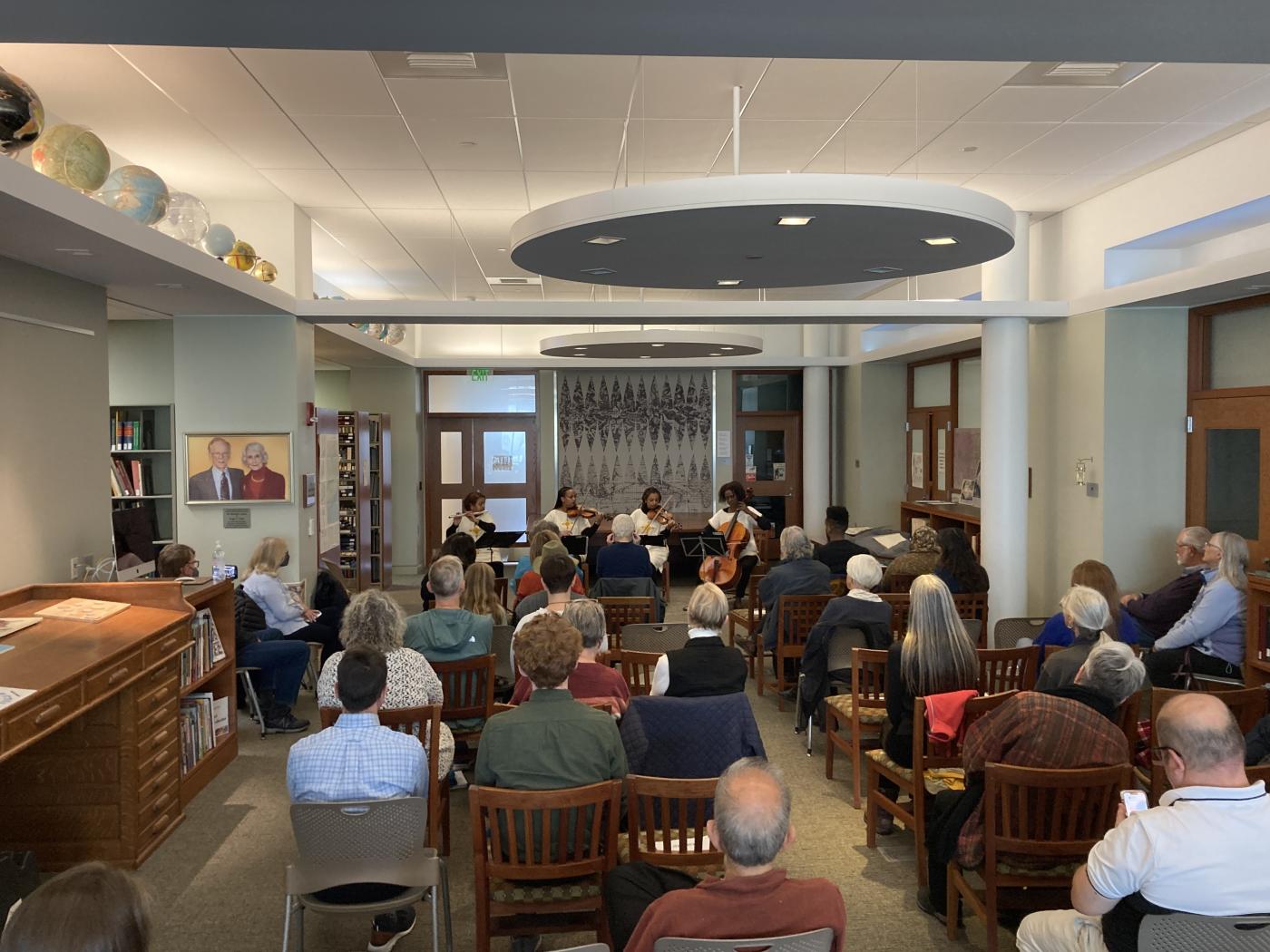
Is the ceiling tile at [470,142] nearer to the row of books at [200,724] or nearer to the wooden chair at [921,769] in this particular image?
the row of books at [200,724]

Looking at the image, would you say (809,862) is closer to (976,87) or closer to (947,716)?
(947,716)

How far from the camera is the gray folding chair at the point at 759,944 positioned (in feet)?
6.67

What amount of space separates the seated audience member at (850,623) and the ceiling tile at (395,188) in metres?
4.10

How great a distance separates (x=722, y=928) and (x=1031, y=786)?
1671mm

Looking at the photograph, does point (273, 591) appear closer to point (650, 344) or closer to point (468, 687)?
point (468, 687)

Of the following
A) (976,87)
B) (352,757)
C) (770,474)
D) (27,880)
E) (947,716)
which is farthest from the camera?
(770,474)

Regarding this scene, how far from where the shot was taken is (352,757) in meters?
3.24

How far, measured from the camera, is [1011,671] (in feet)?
15.9

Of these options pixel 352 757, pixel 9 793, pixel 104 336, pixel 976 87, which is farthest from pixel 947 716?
pixel 104 336

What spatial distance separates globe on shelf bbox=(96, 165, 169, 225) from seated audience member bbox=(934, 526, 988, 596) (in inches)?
212

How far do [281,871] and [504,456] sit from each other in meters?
10.8

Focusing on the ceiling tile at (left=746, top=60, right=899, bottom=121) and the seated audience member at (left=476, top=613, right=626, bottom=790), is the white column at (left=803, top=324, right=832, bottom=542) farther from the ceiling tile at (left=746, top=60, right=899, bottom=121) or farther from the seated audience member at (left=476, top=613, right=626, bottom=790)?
the seated audience member at (left=476, top=613, right=626, bottom=790)

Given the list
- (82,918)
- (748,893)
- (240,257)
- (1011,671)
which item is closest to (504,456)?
(240,257)

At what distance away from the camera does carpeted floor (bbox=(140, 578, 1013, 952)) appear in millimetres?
3695
